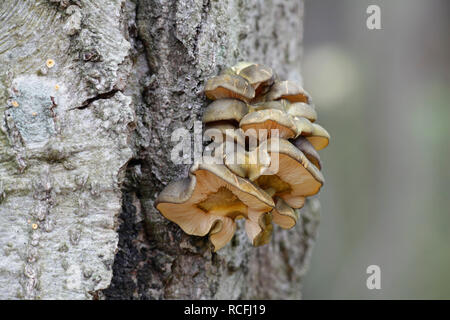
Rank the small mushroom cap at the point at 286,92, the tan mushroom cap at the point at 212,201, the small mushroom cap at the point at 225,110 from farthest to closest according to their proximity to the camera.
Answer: the small mushroom cap at the point at 286,92 → the small mushroom cap at the point at 225,110 → the tan mushroom cap at the point at 212,201

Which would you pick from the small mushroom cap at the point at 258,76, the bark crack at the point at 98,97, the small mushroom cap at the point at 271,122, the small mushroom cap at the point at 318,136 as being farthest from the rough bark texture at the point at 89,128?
the small mushroom cap at the point at 318,136

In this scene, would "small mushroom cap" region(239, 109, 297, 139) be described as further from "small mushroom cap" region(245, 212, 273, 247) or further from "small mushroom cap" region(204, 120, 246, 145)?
"small mushroom cap" region(245, 212, 273, 247)

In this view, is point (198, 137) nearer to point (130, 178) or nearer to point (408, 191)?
point (130, 178)

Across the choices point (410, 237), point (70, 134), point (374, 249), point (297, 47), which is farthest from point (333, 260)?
point (70, 134)

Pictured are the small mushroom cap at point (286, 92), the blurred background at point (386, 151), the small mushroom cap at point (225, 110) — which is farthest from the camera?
the blurred background at point (386, 151)

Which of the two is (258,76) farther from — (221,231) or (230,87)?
(221,231)

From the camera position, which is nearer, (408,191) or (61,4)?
(61,4)

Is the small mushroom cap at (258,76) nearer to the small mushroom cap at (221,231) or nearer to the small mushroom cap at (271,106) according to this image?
the small mushroom cap at (271,106)
